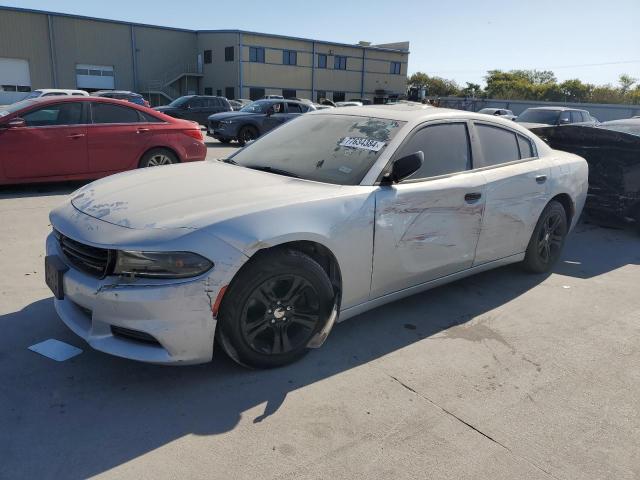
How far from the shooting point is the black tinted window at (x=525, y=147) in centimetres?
468

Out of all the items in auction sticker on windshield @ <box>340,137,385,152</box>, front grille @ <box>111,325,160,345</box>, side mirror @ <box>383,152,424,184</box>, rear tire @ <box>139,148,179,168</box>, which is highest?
auction sticker on windshield @ <box>340,137,385,152</box>

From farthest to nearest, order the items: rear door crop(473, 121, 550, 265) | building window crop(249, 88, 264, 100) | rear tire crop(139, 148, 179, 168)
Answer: building window crop(249, 88, 264, 100)
rear tire crop(139, 148, 179, 168)
rear door crop(473, 121, 550, 265)

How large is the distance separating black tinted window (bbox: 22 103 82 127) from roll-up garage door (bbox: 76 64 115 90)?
1495 inches

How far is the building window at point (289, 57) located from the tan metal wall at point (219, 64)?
5047 millimetres

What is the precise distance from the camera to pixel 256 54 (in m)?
45.6

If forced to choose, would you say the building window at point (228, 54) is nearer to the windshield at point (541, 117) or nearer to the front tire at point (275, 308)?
the windshield at point (541, 117)

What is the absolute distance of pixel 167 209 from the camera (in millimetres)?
2877

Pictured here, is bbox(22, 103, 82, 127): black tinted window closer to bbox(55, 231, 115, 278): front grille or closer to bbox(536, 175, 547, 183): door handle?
bbox(55, 231, 115, 278): front grille

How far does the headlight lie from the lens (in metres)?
2.61

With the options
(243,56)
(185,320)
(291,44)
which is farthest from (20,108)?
(291,44)

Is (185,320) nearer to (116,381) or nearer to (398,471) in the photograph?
(116,381)

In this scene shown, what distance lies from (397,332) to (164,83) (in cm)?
4684

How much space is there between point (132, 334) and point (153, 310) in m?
0.23

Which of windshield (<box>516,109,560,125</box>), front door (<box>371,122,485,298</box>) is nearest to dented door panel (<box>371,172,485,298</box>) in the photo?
front door (<box>371,122,485,298</box>)
